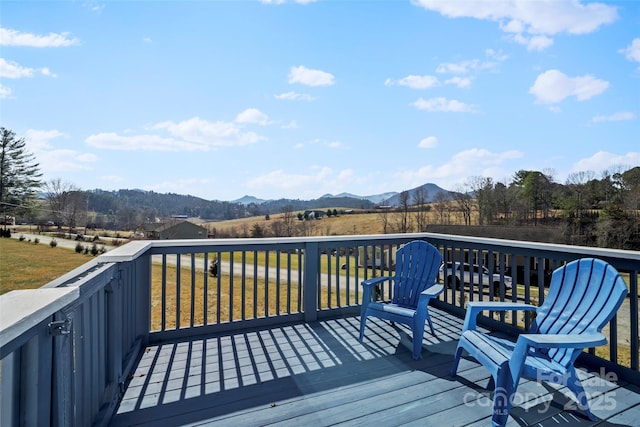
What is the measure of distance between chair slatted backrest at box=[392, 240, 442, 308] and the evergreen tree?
22.6m

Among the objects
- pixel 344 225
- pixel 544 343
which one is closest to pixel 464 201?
pixel 344 225

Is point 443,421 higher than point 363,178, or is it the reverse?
point 363,178

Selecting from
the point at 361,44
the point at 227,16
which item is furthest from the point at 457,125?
the point at 227,16

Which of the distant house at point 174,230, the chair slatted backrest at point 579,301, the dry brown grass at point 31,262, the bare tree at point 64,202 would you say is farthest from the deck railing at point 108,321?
the bare tree at point 64,202

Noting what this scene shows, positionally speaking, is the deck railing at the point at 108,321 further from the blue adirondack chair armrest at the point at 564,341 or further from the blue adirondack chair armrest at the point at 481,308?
the blue adirondack chair armrest at the point at 564,341

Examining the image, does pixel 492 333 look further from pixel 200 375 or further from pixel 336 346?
pixel 200 375

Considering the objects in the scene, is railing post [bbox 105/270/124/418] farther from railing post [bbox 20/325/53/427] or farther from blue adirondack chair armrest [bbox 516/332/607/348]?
blue adirondack chair armrest [bbox 516/332/607/348]

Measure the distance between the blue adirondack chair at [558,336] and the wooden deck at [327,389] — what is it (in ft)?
0.73

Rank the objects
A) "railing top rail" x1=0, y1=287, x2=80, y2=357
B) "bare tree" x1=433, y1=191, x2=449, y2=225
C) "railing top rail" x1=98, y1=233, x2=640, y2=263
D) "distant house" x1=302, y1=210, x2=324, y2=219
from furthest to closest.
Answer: "distant house" x1=302, y1=210, x2=324, y2=219 → "bare tree" x1=433, y1=191, x2=449, y2=225 → "railing top rail" x1=98, y1=233, x2=640, y2=263 → "railing top rail" x1=0, y1=287, x2=80, y2=357

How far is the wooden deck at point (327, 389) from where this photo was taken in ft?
6.71

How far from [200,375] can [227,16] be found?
5.54 m

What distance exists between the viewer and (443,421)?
2.00 m

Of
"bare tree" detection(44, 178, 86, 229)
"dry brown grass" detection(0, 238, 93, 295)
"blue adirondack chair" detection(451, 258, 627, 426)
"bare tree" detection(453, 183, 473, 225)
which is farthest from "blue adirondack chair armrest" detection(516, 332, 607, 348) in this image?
"bare tree" detection(453, 183, 473, 225)

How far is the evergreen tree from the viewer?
60.5ft
